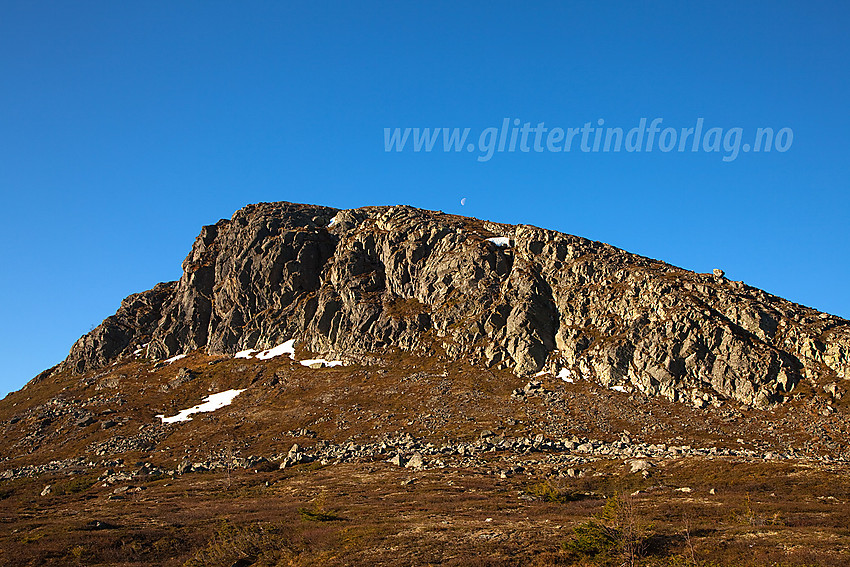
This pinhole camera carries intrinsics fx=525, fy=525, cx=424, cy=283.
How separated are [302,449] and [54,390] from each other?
9035cm

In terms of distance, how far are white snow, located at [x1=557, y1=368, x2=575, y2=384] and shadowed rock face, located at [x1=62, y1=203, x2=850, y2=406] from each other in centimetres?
108

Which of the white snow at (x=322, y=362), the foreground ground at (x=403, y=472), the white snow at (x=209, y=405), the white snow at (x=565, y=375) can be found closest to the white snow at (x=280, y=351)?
the foreground ground at (x=403, y=472)

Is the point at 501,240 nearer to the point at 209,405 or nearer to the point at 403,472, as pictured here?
the point at 209,405

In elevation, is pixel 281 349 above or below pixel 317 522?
above

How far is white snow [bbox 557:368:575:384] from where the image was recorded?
9795cm

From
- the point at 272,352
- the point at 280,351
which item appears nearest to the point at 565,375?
the point at 280,351

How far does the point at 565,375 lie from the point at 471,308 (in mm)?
27925

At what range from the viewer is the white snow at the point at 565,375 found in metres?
97.9

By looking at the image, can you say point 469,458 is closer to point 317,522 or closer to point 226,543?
point 317,522

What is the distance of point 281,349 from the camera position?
129500mm

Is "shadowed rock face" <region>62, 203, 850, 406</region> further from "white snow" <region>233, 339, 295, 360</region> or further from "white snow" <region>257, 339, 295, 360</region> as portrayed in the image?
"white snow" <region>257, 339, 295, 360</region>

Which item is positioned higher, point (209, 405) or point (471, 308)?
point (471, 308)

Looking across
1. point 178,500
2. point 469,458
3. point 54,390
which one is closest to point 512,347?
point 469,458

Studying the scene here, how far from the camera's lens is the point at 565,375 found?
327 ft
